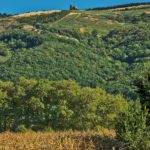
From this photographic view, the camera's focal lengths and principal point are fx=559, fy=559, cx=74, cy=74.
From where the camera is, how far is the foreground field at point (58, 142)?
2183 centimetres

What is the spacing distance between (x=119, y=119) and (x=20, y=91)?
185 ft

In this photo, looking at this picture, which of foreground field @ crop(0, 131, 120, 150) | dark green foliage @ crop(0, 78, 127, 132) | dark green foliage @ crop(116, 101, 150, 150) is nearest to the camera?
foreground field @ crop(0, 131, 120, 150)

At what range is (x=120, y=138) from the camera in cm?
2436

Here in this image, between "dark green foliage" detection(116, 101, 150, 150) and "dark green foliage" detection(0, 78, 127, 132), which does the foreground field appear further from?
"dark green foliage" detection(0, 78, 127, 132)

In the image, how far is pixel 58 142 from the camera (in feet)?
75.6

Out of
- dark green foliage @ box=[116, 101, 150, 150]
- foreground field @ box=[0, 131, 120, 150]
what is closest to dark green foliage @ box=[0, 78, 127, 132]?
dark green foliage @ box=[116, 101, 150, 150]

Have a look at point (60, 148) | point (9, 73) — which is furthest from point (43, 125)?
point (9, 73)

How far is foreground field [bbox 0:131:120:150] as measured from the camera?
2183 cm

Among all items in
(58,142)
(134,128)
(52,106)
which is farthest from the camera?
(52,106)

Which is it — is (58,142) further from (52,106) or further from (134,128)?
(52,106)

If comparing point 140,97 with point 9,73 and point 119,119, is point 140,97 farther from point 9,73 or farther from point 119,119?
point 9,73

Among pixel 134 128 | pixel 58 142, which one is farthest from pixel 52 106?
pixel 58 142

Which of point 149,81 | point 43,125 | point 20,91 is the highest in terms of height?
point 149,81

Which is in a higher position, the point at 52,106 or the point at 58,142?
the point at 58,142
